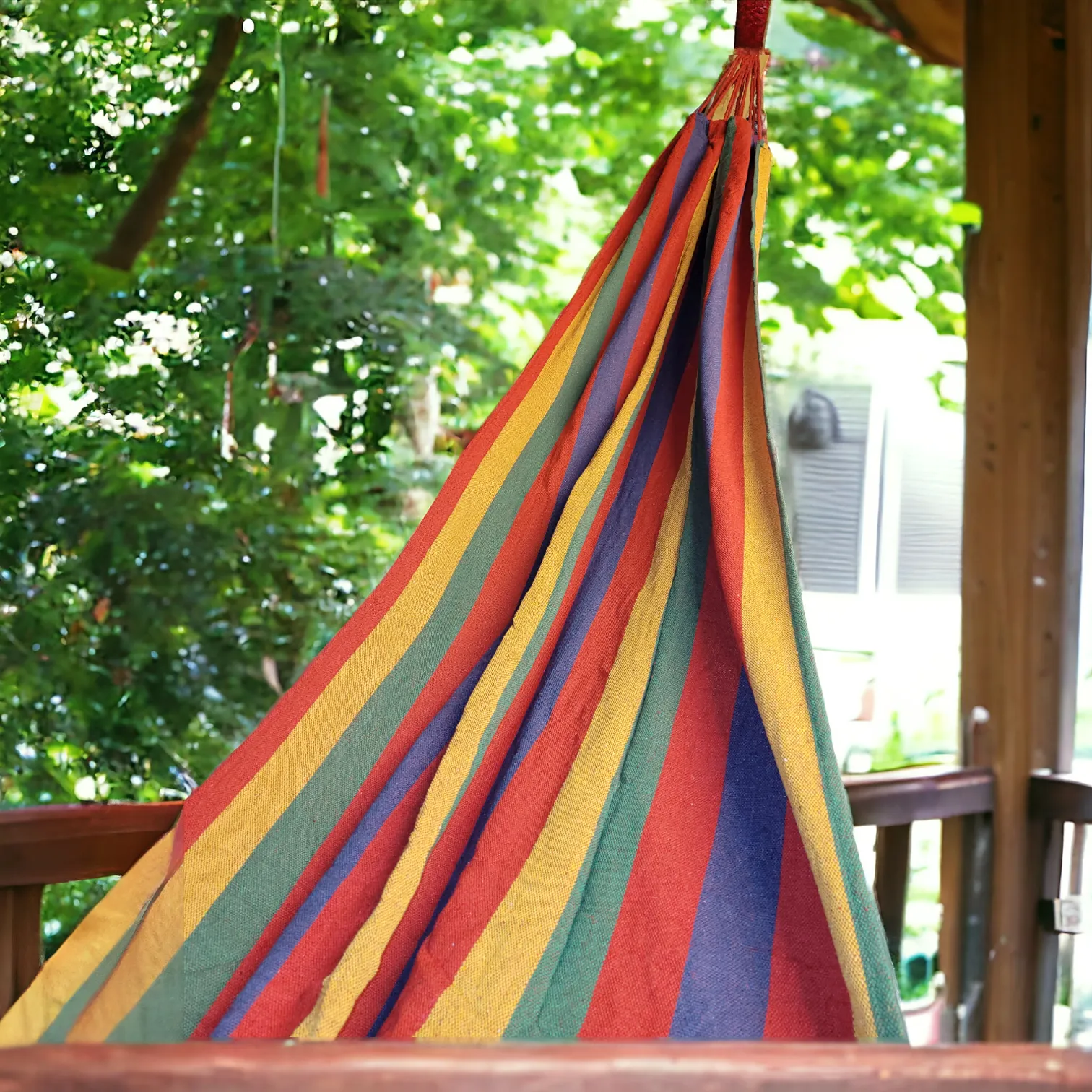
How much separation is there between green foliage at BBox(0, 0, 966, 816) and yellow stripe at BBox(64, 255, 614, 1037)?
1.10 meters

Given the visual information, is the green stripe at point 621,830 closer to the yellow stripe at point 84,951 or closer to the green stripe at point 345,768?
the green stripe at point 345,768

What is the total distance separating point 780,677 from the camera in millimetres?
873

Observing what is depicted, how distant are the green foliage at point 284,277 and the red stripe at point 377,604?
1042 millimetres

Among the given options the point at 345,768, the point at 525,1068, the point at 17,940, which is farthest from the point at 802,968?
the point at 17,940

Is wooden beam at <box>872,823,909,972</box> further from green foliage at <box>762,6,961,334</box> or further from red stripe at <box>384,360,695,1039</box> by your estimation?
green foliage at <box>762,6,961,334</box>

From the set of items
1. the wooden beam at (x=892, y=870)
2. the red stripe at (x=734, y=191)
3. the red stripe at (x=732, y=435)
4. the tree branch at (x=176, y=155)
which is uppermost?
the tree branch at (x=176, y=155)

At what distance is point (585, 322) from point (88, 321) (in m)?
1.18

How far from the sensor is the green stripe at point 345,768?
0.89 metres

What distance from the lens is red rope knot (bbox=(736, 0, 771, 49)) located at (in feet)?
3.44

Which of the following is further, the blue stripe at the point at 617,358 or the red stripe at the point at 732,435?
the blue stripe at the point at 617,358

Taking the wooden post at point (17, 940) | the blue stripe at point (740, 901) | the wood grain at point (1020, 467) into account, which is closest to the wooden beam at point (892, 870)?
the wood grain at point (1020, 467)

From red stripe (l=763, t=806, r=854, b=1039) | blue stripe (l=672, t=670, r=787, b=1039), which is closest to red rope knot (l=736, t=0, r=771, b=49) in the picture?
blue stripe (l=672, t=670, r=787, b=1039)

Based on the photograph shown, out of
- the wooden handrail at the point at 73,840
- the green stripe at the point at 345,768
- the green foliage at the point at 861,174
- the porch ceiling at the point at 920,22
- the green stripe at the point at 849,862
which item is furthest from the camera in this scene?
the green foliage at the point at 861,174

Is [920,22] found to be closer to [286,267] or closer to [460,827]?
[286,267]
